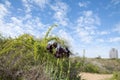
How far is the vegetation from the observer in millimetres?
3188

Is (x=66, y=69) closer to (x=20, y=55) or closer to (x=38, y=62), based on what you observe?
(x=38, y=62)

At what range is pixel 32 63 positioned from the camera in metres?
3.46

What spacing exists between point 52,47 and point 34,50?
25 centimetres

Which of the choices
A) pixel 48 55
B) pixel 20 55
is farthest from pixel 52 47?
pixel 20 55

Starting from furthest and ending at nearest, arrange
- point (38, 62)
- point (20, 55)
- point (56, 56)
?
1. point (20, 55)
2. point (38, 62)
3. point (56, 56)

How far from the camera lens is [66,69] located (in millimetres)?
3281

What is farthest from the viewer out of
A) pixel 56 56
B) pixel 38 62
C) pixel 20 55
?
pixel 20 55

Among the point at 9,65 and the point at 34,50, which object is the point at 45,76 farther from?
the point at 9,65

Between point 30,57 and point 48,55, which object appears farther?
point 30,57

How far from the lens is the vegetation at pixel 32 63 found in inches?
125

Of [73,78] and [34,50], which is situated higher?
[34,50]

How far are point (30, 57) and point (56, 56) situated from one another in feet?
1.56

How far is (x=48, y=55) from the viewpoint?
127 inches

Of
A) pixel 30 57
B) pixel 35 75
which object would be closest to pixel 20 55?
pixel 30 57
